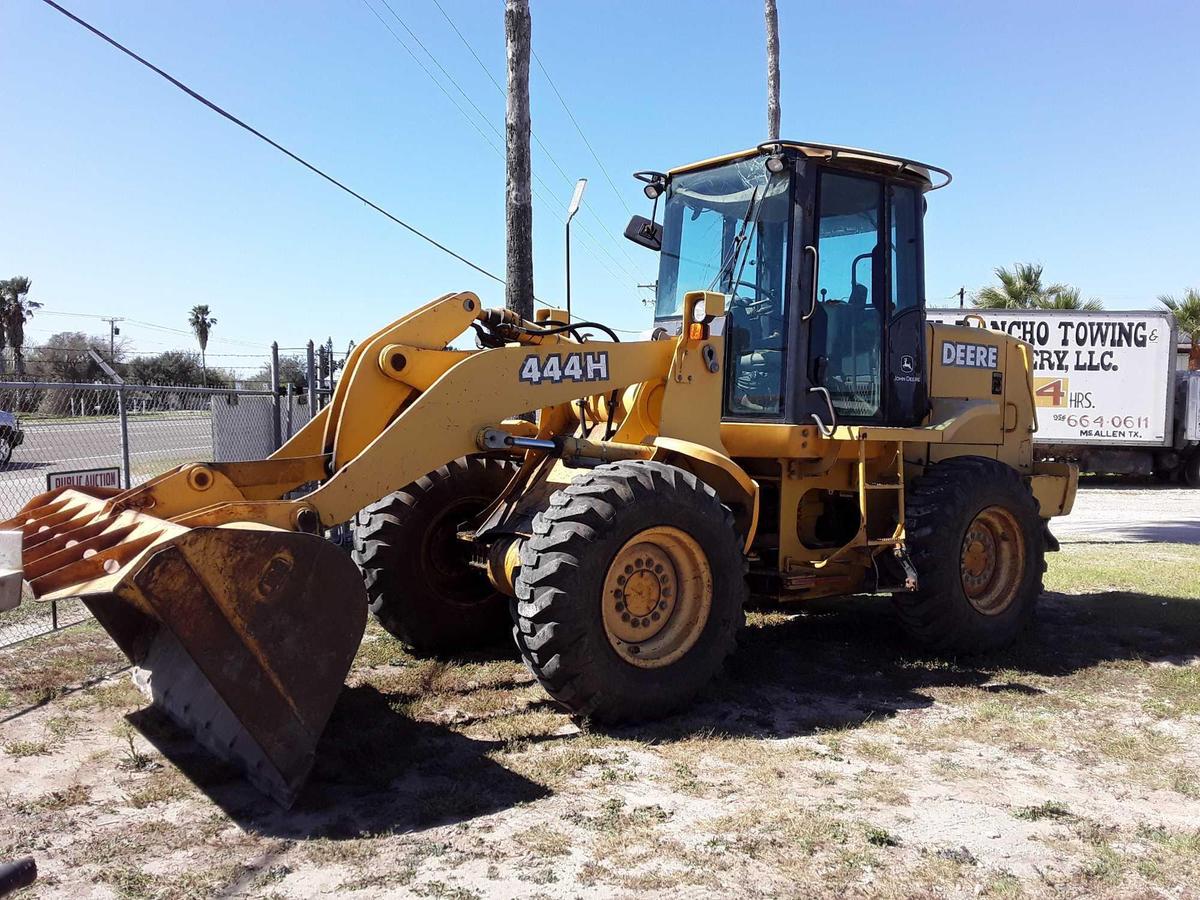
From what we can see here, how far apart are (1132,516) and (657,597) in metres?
13.4

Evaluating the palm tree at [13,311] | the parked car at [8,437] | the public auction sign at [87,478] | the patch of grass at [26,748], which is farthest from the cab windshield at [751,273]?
the palm tree at [13,311]

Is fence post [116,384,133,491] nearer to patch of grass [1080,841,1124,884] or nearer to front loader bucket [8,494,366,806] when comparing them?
front loader bucket [8,494,366,806]

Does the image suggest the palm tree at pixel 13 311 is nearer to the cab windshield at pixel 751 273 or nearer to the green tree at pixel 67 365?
the green tree at pixel 67 365

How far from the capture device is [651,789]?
4.31 metres

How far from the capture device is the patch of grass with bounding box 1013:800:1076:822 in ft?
13.4

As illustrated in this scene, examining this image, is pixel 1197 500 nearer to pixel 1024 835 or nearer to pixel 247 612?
pixel 1024 835

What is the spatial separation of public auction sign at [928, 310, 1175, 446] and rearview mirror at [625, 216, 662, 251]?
14.3 meters

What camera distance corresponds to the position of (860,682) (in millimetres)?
6086

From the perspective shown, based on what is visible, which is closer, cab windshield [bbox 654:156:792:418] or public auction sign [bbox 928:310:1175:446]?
cab windshield [bbox 654:156:792:418]

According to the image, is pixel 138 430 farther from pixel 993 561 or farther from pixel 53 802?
pixel 993 561

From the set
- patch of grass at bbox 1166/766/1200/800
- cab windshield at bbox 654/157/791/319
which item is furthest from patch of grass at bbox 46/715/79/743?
patch of grass at bbox 1166/766/1200/800

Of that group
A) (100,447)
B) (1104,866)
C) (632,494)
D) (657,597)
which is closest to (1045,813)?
(1104,866)

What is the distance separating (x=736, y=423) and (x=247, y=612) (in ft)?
11.4

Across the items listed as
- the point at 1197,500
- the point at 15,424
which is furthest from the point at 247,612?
the point at 1197,500
